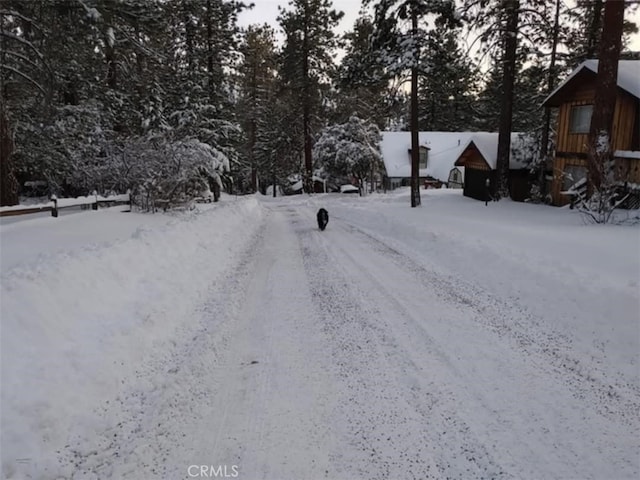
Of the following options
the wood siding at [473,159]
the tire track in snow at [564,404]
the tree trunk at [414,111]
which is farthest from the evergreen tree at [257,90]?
the tire track in snow at [564,404]

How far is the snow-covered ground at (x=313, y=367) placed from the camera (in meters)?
3.37

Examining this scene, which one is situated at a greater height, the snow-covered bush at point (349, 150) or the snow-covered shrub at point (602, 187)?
the snow-covered bush at point (349, 150)

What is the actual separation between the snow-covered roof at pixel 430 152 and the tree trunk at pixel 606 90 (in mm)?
29031

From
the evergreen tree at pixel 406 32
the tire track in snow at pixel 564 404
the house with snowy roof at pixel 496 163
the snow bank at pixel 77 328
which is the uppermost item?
the evergreen tree at pixel 406 32

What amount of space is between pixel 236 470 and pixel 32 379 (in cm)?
197

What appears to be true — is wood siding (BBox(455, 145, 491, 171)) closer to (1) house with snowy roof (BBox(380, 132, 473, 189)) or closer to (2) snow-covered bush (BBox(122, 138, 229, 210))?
(2) snow-covered bush (BBox(122, 138, 229, 210))

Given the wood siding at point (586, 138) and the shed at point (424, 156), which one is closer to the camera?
the wood siding at point (586, 138)

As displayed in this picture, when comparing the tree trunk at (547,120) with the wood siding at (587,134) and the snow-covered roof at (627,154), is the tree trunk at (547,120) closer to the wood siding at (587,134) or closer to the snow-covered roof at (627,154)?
the wood siding at (587,134)

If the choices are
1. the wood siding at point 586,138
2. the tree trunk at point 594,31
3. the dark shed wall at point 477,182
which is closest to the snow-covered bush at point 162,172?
the wood siding at point 586,138

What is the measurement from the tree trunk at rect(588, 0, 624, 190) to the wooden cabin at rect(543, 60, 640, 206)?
4.47ft

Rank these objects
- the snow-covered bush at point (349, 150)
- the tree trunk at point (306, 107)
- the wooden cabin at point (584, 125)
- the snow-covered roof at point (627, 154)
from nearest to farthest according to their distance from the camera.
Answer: the snow-covered roof at point (627, 154)
the wooden cabin at point (584, 125)
the snow-covered bush at point (349, 150)
the tree trunk at point (306, 107)

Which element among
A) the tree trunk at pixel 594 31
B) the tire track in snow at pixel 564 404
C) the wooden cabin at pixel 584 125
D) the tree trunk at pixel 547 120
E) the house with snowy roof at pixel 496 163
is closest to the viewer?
the tire track in snow at pixel 564 404

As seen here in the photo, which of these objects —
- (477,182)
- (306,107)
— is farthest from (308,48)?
(477,182)

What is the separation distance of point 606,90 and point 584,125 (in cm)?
561
